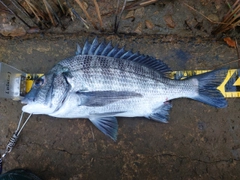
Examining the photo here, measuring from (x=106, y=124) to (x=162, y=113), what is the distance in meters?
0.63

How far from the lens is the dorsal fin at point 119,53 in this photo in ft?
7.83

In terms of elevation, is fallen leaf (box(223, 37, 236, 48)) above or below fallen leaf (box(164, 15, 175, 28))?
below

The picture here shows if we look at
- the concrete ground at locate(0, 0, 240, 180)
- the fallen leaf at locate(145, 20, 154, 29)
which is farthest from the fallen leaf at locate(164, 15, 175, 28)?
the fallen leaf at locate(145, 20, 154, 29)

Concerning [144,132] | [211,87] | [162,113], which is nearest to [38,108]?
[144,132]

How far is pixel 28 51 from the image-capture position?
2.71m

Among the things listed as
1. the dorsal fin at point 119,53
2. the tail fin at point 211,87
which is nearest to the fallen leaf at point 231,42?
the tail fin at point 211,87

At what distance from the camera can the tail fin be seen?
2.36 meters

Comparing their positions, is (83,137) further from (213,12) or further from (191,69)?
(213,12)

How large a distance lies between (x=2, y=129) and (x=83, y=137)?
950mm

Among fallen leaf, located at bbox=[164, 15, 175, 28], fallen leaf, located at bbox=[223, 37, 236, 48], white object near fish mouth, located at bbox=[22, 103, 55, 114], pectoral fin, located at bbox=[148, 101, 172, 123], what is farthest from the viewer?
fallen leaf, located at bbox=[164, 15, 175, 28]

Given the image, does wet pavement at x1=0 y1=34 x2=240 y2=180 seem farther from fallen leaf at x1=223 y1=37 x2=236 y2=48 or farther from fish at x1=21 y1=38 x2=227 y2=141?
fish at x1=21 y1=38 x2=227 y2=141

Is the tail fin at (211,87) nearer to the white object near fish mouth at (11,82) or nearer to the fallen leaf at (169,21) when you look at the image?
the fallen leaf at (169,21)

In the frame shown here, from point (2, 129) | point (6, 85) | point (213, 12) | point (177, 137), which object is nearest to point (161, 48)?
point (213, 12)

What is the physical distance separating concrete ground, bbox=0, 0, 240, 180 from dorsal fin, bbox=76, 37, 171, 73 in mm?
219
